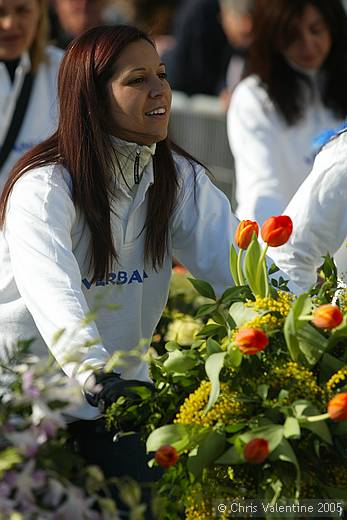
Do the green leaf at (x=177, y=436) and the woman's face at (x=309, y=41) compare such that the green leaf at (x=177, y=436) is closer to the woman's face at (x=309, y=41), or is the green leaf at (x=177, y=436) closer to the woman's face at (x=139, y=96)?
the woman's face at (x=139, y=96)

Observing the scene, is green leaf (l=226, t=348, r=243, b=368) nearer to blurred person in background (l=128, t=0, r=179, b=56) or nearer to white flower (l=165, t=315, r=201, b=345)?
white flower (l=165, t=315, r=201, b=345)

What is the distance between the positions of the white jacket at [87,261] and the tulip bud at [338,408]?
20.9 inches

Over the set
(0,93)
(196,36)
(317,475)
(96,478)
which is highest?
(96,478)

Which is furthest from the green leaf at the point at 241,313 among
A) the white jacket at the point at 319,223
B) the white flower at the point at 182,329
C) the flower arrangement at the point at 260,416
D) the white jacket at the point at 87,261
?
the white flower at the point at 182,329

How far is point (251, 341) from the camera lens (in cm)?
241

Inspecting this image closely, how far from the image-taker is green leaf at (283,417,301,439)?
2.38 m

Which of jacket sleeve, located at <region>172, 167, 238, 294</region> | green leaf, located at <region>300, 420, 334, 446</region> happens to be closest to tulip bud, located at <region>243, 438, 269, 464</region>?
green leaf, located at <region>300, 420, 334, 446</region>

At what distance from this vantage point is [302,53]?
5.87 m

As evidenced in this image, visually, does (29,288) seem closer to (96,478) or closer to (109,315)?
(109,315)

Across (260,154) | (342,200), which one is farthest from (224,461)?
(260,154)

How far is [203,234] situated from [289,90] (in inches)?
101

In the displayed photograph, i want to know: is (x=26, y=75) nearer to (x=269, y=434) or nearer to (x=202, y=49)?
(x=269, y=434)

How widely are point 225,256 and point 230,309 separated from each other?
715 mm

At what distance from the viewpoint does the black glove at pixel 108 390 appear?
2.51 metres
